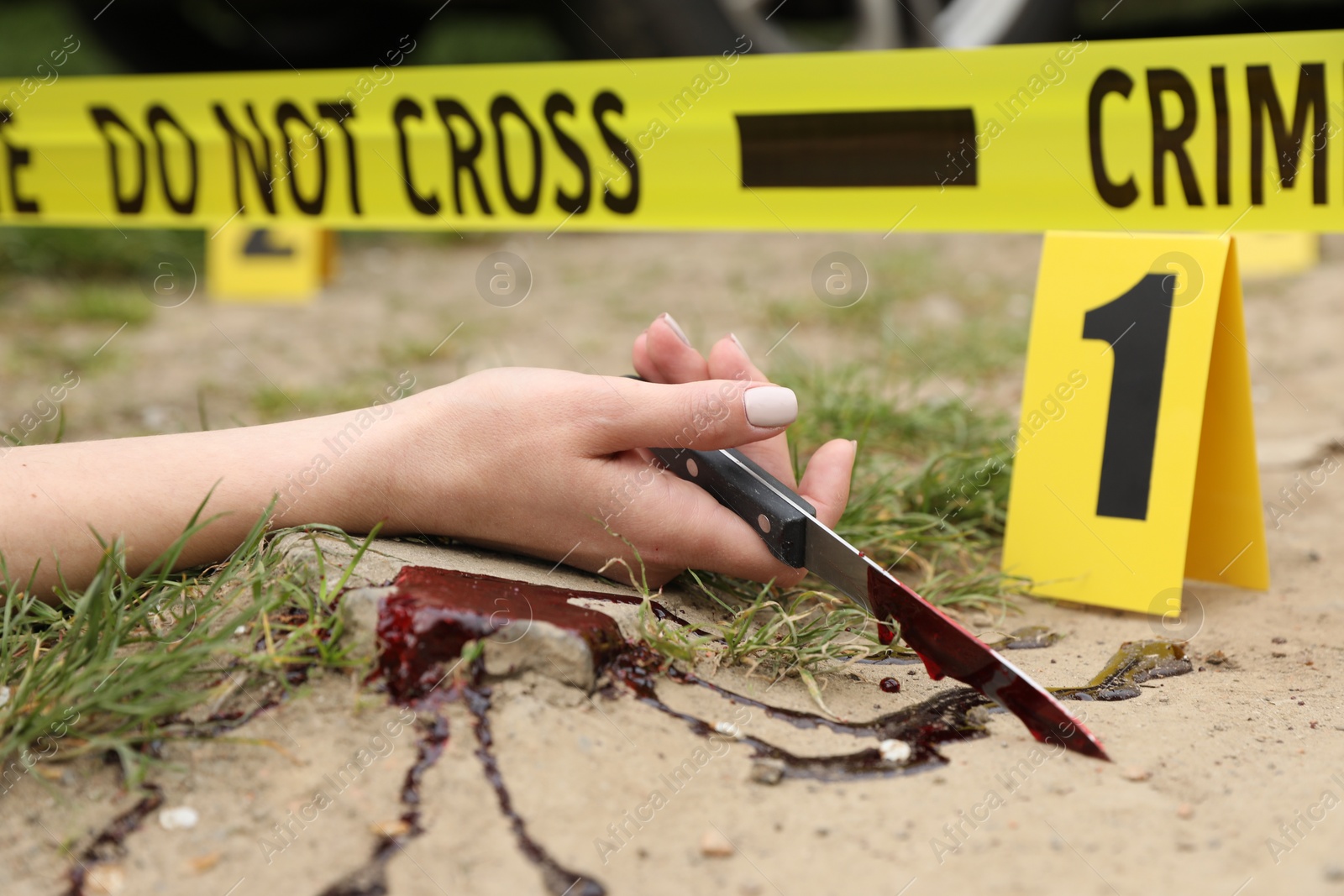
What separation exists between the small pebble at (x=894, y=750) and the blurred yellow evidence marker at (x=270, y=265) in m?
3.43

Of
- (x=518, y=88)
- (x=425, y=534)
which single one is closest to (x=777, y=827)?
(x=425, y=534)

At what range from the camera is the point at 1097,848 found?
100cm

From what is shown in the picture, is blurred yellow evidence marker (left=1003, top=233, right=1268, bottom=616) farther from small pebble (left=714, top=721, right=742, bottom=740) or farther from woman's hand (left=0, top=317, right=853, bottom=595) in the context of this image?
small pebble (left=714, top=721, right=742, bottom=740)

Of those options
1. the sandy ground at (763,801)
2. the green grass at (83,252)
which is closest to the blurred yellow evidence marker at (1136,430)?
the sandy ground at (763,801)

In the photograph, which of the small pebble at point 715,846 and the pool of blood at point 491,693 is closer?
the small pebble at point 715,846

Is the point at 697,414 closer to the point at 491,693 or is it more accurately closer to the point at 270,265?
the point at 491,693

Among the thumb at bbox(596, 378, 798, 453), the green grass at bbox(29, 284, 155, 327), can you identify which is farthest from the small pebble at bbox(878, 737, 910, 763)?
the green grass at bbox(29, 284, 155, 327)

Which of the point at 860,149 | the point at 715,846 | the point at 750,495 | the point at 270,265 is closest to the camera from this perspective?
the point at 715,846

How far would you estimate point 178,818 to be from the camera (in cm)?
105

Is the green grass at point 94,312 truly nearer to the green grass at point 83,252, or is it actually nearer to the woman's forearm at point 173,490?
the green grass at point 83,252

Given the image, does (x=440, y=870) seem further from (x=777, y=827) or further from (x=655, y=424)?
(x=655, y=424)

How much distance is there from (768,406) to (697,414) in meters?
0.09

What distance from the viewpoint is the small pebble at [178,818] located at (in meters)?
1.05

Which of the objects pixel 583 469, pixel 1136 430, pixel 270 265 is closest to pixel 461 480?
pixel 583 469
